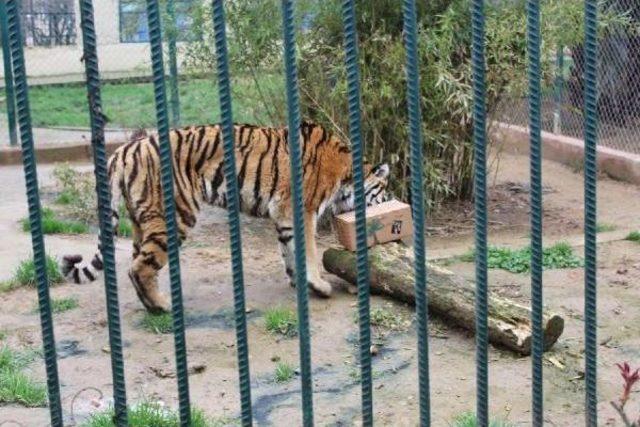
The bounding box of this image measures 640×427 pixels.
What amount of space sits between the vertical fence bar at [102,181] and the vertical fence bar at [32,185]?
7.1 inches

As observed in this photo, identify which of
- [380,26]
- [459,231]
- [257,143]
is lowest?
[459,231]

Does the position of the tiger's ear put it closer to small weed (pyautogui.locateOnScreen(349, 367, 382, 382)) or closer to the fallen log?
the fallen log

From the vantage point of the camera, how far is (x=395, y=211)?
272 inches

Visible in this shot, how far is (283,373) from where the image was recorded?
5.46m

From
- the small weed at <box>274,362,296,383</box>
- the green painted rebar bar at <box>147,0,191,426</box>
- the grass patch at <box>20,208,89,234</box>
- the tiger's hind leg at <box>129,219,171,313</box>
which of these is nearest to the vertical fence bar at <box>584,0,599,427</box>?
the green painted rebar bar at <box>147,0,191,426</box>

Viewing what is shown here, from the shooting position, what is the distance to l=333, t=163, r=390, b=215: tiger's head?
7305mm

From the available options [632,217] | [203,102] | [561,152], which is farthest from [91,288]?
[203,102]

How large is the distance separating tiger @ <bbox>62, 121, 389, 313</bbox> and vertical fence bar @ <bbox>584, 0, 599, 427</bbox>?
3379mm

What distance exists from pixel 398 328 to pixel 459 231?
10.5 ft

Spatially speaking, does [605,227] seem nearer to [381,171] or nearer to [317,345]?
[381,171]

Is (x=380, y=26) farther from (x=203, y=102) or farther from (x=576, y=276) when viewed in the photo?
(x=203, y=102)

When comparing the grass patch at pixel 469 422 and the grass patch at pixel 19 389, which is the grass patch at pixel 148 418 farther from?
the grass patch at pixel 469 422

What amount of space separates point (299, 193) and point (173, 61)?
31.9 ft

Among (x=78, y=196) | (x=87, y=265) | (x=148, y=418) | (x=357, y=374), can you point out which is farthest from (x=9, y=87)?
(x=148, y=418)
